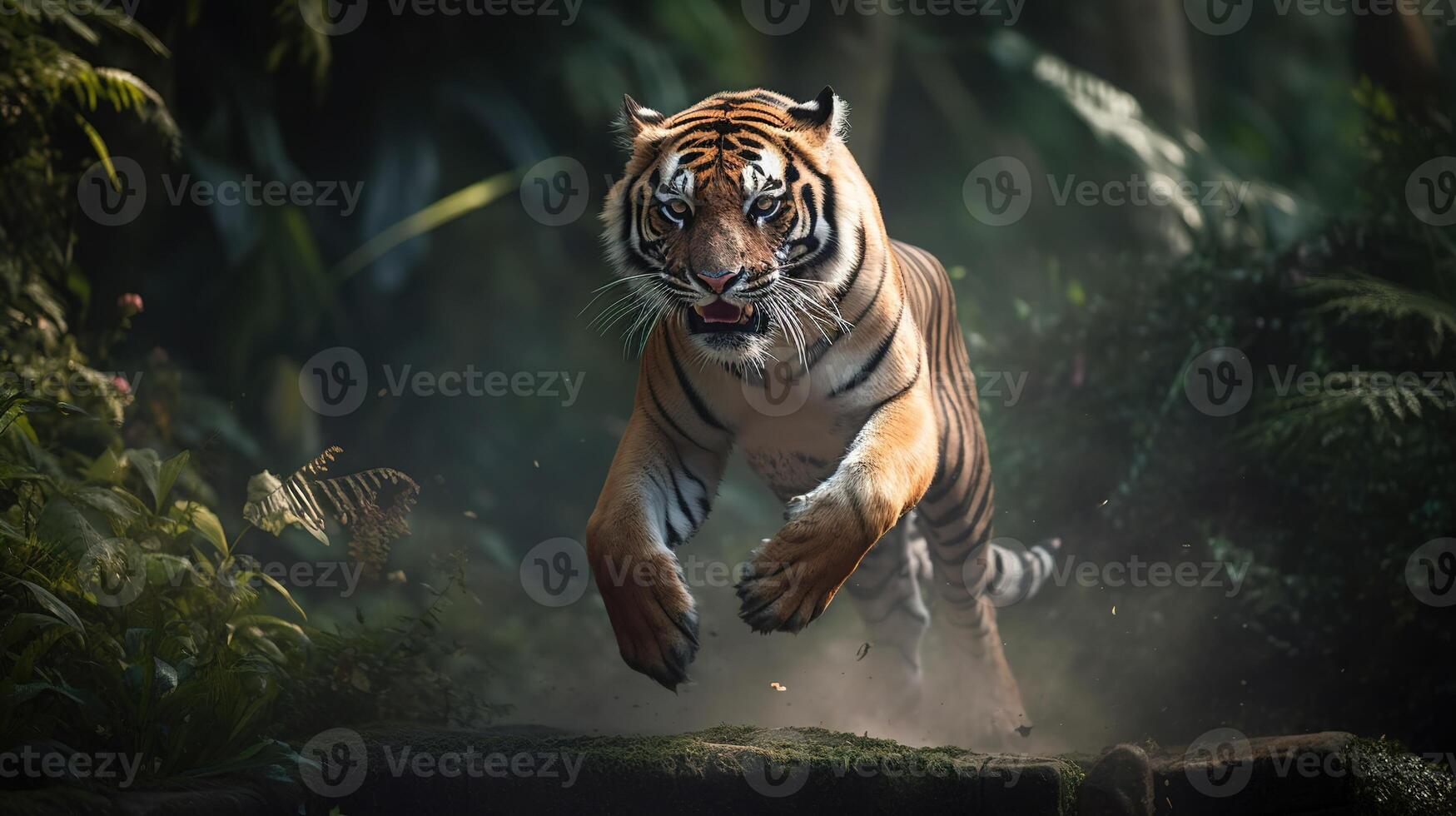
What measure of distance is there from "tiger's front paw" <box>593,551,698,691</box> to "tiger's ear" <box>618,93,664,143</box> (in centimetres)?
132

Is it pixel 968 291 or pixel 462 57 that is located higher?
pixel 462 57

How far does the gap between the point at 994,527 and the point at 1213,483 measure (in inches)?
43.6

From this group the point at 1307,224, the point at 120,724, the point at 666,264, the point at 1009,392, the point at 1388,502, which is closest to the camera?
the point at 120,724

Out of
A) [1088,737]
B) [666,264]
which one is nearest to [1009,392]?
[1088,737]

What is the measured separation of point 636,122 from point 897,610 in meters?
2.71

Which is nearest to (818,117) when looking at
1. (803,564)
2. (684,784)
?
(803,564)

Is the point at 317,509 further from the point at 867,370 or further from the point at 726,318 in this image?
→ the point at 867,370

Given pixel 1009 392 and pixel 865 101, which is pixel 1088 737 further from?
pixel 865 101

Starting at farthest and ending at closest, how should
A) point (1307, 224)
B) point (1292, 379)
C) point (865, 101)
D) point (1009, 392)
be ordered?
point (865, 101) < point (1307, 224) < point (1009, 392) < point (1292, 379)

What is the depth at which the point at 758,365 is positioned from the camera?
11.1 feet

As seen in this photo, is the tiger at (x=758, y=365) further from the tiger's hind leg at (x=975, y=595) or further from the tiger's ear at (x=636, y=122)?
the tiger's hind leg at (x=975, y=595)

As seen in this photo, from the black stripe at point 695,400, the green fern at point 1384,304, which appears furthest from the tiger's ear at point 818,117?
the green fern at point 1384,304

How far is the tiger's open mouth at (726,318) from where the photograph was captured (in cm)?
308

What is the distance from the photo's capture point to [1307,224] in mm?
7125
